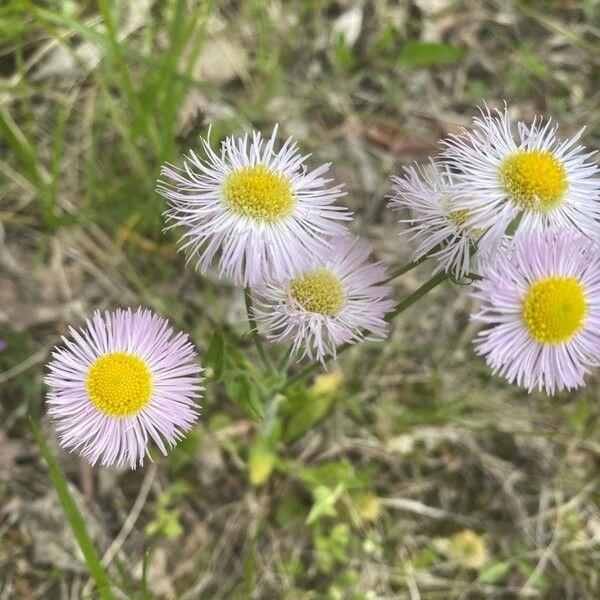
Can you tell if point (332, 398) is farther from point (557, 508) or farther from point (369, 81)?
point (369, 81)

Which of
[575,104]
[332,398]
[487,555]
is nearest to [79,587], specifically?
[332,398]

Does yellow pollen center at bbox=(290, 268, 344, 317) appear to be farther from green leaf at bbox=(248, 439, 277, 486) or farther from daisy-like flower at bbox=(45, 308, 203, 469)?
green leaf at bbox=(248, 439, 277, 486)

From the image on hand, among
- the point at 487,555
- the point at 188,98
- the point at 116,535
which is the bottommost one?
the point at 116,535

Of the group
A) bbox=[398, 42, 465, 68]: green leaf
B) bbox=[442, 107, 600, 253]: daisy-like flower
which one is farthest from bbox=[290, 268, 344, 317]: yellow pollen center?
bbox=[398, 42, 465, 68]: green leaf

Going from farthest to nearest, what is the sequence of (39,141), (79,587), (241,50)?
(241,50)
(39,141)
(79,587)

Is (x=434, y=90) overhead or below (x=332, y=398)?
overhead
